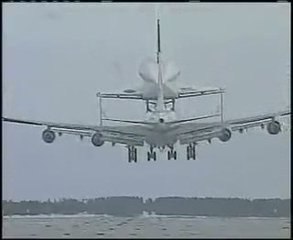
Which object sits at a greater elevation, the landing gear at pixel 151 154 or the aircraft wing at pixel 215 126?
the aircraft wing at pixel 215 126

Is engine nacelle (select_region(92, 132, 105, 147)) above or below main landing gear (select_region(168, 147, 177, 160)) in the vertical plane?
above

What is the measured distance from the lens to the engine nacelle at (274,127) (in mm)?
5527

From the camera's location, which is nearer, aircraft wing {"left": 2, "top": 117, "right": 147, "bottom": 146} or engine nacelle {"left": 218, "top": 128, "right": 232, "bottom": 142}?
aircraft wing {"left": 2, "top": 117, "right": 147, "bottom": 146}

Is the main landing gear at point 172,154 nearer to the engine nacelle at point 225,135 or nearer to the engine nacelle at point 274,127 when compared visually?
the engine nacelle at point 225,135

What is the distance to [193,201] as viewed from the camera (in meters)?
5.32

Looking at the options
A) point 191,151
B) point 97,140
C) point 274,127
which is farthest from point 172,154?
point 274,127

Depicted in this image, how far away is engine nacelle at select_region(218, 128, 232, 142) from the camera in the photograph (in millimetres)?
5523

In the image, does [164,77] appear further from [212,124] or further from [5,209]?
[5,209]

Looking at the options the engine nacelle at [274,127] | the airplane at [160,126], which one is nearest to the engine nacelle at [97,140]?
the airplane at [160,126]

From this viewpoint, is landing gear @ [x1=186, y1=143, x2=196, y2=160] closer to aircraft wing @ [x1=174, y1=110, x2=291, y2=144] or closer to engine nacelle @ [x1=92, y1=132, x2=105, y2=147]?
aircraft wing @ [x1=174, y1=110, x2=291, y2=144]

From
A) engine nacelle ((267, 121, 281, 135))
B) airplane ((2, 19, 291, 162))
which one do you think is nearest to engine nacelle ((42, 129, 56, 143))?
airplane ((2, 19, 291, 162))

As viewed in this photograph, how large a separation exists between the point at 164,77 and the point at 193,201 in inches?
34.7

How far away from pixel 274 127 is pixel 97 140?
1278 millimetres

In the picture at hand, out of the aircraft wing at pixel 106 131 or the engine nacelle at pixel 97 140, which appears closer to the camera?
the aircraft wing at pixel 106 131
